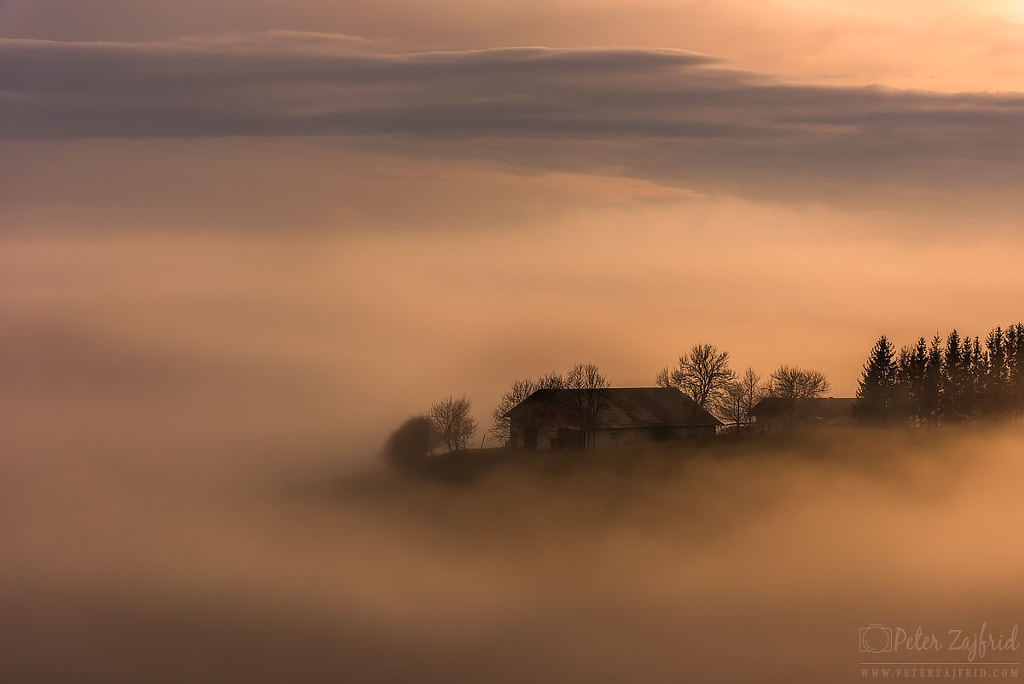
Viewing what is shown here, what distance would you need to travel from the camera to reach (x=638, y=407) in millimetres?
111688

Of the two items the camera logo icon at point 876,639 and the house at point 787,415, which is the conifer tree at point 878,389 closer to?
the house at point 787,415

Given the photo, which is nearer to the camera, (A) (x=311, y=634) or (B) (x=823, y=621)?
(B) (x=823, y=621)

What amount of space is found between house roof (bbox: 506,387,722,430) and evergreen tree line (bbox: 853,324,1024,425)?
27.5 meters

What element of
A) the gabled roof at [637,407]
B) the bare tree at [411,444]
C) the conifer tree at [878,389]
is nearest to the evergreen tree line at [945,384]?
the conifer tree at [878,389]

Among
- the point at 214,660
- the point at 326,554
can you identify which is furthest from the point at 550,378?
the point at 214,660

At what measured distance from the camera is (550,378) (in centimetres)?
11150

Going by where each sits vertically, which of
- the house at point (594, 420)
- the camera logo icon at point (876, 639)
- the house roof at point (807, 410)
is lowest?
the camera logo icon at point (876, 639)

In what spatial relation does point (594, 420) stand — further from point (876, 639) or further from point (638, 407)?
point (876, 639)

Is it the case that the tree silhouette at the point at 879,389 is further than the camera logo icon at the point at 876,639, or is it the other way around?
the tree silhouette at the point at 879,389

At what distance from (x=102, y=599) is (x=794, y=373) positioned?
13197 cm

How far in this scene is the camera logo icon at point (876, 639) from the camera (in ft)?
270

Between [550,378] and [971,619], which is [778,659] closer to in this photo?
[971,619]

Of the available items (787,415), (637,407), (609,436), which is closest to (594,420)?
(609,436)

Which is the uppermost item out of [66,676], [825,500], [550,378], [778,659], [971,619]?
[550,378]
